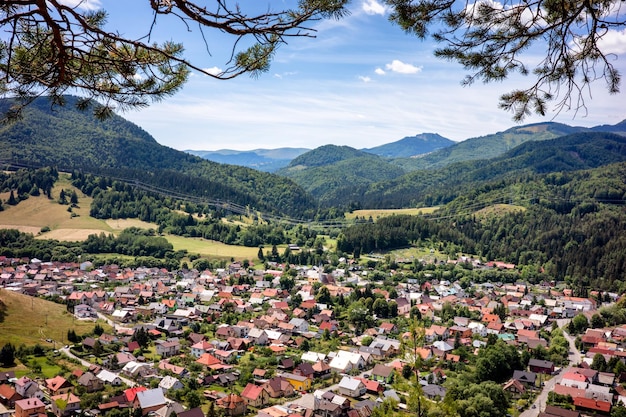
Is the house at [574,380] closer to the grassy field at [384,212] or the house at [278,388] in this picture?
the house at [278,388]

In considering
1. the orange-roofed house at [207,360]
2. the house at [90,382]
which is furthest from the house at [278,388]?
the house at [90,382]

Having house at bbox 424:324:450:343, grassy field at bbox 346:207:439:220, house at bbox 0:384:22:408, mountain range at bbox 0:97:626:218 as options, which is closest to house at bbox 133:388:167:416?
house at bbox 0:384:22:408

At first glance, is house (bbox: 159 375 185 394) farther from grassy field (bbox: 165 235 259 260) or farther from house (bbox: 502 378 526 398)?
grassy field (bbox: 165 235 259 260)

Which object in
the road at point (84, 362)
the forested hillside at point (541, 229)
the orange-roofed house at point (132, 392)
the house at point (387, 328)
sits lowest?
the road at point (84, 362)

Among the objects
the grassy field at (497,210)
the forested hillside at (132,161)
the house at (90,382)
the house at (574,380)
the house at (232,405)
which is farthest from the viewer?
the forested hillside at (132,161)

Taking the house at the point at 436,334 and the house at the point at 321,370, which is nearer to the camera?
the house at the point at 321,370

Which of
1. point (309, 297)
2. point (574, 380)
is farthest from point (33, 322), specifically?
point (574, 380)

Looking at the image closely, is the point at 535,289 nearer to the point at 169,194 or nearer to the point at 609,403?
the point at 609,403
